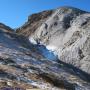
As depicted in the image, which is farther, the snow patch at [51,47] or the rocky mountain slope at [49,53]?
the snow patch at [51,47]

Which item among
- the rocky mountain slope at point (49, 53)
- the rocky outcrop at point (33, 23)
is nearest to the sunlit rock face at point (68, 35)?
the rocky mountain slope at point (49, 53)

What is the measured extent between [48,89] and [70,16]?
2957 cm

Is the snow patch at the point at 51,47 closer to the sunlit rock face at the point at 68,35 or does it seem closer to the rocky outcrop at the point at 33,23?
the sunlit rock face at the point at 68,35

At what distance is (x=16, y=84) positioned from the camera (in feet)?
61.1

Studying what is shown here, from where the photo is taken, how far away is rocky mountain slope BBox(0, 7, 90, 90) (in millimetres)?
21547

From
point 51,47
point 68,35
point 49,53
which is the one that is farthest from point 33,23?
point 49,53

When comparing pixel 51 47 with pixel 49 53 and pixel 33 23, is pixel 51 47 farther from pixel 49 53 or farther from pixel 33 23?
pixel 33 23

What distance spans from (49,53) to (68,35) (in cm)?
445

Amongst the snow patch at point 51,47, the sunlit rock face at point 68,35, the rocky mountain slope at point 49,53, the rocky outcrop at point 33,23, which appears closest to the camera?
the rocky mountain slope at point 49,53

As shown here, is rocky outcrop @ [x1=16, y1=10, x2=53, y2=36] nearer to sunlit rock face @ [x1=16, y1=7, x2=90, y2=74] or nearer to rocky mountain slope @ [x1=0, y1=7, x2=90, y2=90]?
rocky mountain slope @ [x1=0, y1=7, x2=90, y2=90]

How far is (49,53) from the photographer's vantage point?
39844mm

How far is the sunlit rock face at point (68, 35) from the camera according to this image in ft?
120

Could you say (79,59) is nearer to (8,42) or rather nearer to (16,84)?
(8,42)

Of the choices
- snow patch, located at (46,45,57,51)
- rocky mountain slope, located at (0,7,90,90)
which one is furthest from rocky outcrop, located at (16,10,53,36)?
snow patch, located at (46,45,57,51)
